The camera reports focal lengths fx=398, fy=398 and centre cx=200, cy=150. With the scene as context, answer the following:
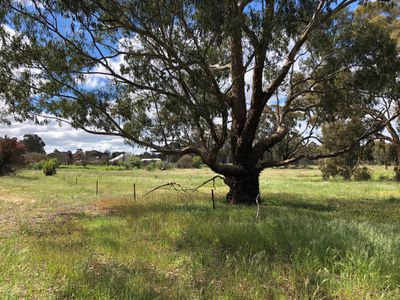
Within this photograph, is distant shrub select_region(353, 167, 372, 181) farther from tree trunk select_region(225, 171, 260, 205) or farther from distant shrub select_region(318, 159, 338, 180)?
tree trunk select_region(225, 171, 260, 205)

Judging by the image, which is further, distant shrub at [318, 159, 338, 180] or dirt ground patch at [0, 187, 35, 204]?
distant shrub at [318, 159, 338, 180]

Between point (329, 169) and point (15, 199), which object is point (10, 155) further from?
point (329, 169)

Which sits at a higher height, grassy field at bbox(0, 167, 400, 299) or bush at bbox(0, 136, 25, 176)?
bush at bbox(0, 136, 25, 176)

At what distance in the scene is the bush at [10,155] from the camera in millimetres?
34188

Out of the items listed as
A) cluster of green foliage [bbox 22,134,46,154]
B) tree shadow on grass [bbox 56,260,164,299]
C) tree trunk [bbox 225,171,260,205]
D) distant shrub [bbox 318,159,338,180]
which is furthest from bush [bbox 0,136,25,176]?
cluster of green foliage [bbox 22,134,46,154]

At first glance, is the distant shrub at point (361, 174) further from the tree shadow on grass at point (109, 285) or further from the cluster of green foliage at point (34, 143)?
the cluster of green foliage at point (34, 143)

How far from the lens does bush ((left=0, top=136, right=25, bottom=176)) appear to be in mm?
34188

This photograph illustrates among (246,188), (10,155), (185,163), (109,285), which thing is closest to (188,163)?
(185,163)

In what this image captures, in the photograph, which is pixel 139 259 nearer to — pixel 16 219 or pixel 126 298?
pixel 126 298

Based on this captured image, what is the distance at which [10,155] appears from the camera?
3469 cm

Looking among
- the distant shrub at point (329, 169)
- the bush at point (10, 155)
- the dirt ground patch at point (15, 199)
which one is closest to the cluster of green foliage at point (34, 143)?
the bush at point (10, 155)

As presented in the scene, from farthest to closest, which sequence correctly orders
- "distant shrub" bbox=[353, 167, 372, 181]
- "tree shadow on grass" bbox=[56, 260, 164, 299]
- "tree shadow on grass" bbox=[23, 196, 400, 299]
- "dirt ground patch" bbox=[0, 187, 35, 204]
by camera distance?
"distant shrub" bbox=[353, 167, 372, 181] → "dirt ground patch" bbox=[0, 187, 35, 204] → "tree shadow on grass" bbox=[23, 196, 400, 299] → "tree shadow on grass" bbox=[56, 260, 164, 299]

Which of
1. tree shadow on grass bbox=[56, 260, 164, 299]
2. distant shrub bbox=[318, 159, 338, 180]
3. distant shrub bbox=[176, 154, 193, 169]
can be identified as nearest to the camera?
tree shadow on grass bbox=[56, 260, 164, 299]

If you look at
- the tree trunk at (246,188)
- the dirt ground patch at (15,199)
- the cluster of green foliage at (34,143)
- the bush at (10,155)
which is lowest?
the dirt ground patch at (15,199)
